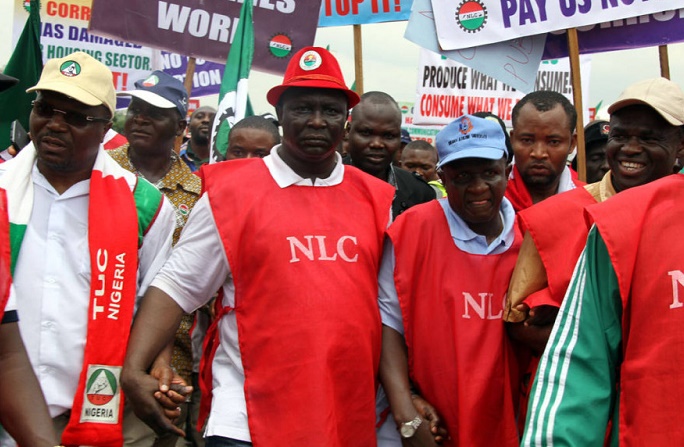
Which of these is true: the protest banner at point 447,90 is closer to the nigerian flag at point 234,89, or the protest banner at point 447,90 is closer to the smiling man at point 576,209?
the nigerian flag at point 234,89

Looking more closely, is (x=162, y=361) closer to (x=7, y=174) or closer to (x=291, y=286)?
(x=291, y=286)

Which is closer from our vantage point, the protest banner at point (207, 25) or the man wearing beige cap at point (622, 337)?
the man wearing beige cap at point (622, 337)

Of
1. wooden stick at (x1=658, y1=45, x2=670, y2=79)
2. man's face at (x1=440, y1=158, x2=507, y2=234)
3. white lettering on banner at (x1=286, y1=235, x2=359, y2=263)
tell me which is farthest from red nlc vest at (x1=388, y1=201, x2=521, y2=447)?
wooden stick at (x1=658, y1=45, x2=670, y2=79)

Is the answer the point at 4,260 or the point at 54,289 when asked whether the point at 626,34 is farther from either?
the point at 4,260

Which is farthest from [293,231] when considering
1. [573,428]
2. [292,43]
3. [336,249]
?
[292,43]

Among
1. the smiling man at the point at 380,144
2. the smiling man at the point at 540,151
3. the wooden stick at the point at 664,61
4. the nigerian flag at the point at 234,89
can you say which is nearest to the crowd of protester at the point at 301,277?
the smiling man at the point at 540,151

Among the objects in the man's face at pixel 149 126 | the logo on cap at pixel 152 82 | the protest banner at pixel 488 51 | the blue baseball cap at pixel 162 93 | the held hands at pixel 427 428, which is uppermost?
the protest banner at pixel 488 51

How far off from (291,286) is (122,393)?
84 centimetres

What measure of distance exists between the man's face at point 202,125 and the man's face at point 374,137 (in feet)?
12.0

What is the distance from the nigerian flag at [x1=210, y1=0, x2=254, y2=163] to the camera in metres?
5.70

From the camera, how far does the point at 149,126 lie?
5.08m

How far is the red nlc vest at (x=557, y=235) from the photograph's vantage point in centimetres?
302

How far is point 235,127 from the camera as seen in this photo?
540 centimetres

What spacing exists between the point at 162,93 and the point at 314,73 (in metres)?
1.83
